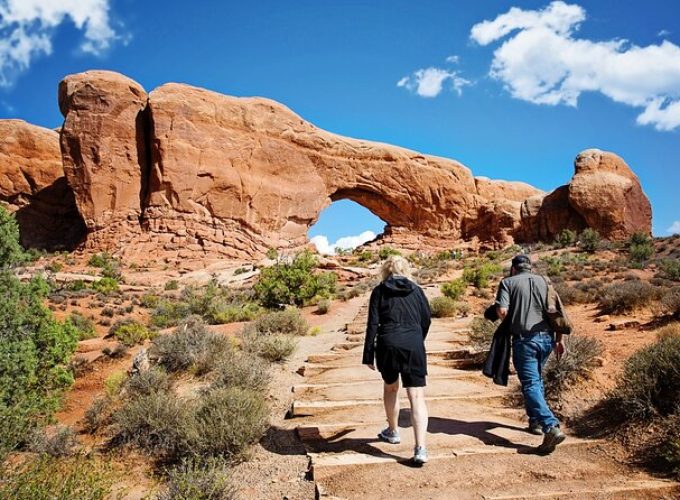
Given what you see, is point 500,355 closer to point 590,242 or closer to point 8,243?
point 8,243

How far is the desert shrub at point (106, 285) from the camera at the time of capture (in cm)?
2272

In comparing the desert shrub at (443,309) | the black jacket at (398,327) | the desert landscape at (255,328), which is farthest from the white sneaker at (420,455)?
the desert shrub at (443,309)

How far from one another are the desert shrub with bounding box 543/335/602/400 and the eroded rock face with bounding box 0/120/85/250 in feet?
127

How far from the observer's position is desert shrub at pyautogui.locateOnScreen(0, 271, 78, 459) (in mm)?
5824

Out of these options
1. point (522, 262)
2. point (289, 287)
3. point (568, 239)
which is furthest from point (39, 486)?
point (568, 239)

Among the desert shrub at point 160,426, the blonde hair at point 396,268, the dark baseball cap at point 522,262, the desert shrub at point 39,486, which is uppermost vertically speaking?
the dark baseball cap at point 522,262

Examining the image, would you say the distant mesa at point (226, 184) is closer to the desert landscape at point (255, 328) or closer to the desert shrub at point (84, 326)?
the desert landscape at point (255, 328)

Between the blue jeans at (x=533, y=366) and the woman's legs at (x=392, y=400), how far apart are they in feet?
3.66

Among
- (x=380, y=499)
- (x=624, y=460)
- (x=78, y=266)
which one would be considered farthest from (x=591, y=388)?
(x=78, y=266)

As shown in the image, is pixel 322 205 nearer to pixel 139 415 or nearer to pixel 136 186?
pixel 136 186

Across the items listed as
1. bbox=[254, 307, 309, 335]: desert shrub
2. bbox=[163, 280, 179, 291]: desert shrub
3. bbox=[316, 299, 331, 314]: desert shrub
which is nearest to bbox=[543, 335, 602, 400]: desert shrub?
bbox=[254, 307, 309, 335]: desert shrub

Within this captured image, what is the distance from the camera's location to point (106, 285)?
2325cm

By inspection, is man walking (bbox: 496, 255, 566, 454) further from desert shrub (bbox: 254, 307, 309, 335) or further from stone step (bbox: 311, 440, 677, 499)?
desert shrub (bbox: 254, 307, 309, 335)

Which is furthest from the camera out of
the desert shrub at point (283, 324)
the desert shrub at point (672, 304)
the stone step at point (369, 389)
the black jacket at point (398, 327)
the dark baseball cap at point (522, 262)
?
the desert shrub at point (283, 324)
